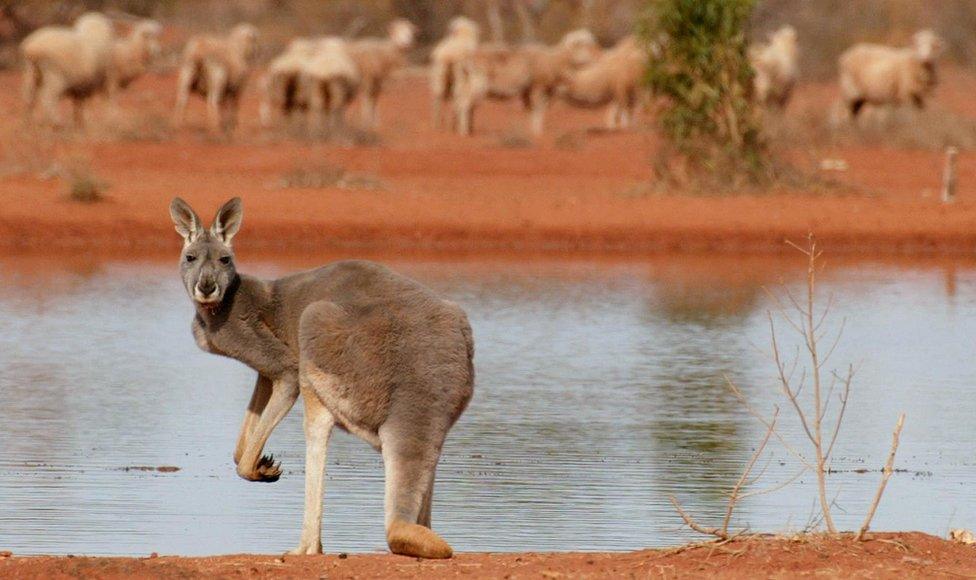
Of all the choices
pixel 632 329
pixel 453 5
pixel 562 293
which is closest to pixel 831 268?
pixel 562 293

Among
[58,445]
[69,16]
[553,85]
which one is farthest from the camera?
[69,16]

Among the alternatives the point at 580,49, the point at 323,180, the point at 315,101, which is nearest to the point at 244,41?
the point at 315,101

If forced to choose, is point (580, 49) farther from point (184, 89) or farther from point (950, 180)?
point (950, 180)

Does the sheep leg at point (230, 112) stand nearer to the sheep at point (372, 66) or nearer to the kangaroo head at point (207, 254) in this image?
the sheep at point (372, 66)

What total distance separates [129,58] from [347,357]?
2321 cm

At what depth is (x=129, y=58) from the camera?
29.5 metres

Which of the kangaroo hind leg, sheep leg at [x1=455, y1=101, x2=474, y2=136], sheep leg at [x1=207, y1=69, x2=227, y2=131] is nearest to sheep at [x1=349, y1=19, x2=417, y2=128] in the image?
sheep leg at [x1=455, y1=101, x2=474, y2=136]

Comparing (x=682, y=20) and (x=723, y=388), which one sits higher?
(x=682, y=20)

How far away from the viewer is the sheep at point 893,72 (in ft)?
103

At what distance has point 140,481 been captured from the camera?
369 inches

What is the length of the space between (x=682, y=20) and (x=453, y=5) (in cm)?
2301

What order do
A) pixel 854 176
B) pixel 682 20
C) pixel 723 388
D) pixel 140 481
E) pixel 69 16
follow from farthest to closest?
1. pixel 69 16
2. pixel 854 176
3. pixel 682 20
4. pixel 723 388
5. pixel 140 481

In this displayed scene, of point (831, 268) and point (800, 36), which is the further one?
point (800, 36)

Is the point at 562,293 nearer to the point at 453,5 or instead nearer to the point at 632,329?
the point at 632,329
